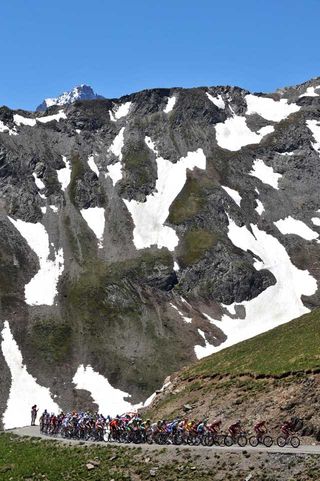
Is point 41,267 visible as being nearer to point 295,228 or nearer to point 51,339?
point 51,339

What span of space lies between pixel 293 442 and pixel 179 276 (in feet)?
417

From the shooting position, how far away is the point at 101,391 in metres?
122

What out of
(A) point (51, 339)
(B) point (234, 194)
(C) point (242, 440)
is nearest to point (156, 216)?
(B) point (234, 194)

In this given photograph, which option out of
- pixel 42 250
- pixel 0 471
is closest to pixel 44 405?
pixel 42 250

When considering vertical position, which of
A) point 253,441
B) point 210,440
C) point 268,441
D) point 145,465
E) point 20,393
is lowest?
point 268,441

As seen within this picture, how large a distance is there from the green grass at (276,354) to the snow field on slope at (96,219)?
111957mm

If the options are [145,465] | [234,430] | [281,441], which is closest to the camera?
[145,465]

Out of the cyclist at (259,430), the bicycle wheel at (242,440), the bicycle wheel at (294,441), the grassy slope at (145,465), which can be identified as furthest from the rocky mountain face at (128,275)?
the bicycle wheel at (294,441)

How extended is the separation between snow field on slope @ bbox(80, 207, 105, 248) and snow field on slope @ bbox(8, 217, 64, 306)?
14.0m

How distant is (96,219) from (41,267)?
29.5 meters

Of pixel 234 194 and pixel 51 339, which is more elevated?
pixel 234 194

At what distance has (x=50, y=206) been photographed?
184250 mm

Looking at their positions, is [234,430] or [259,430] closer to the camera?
[259,430]

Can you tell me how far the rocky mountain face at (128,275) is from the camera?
419 feet
